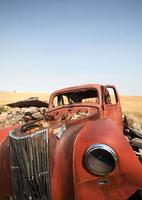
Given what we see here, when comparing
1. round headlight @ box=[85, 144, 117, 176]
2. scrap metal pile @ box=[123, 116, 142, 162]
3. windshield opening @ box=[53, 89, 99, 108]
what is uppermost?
windshield opening @ box=[53, 89, 99, 108]

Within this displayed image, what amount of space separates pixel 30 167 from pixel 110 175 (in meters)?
1.01

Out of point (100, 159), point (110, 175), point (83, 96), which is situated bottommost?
point (110, 175)

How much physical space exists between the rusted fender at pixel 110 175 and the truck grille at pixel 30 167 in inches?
16.8

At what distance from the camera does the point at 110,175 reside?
3.54 metres

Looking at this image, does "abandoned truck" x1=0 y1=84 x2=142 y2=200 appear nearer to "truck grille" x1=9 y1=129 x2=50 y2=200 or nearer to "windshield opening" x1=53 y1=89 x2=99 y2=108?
"truck grille" x1=9 y1=129 x2=50 y2=200

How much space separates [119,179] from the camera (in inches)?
139

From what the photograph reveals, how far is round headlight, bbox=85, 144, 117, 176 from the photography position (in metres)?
3.54

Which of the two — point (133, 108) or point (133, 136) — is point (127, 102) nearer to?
point (133, 108)

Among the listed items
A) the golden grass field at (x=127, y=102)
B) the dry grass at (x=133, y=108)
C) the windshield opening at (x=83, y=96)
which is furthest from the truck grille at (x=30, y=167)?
the golden grass field at (x=127, y=102)

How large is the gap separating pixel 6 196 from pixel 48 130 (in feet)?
3.48

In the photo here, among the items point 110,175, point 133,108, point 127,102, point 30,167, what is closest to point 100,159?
point 110,175

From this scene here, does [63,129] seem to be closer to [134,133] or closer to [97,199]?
[97,199]

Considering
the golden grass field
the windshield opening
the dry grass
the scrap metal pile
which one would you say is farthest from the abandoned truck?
the golden grass field

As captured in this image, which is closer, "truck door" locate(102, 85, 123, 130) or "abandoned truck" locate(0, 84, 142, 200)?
"abandoned truck" locate(0, 84, 142, 200)
